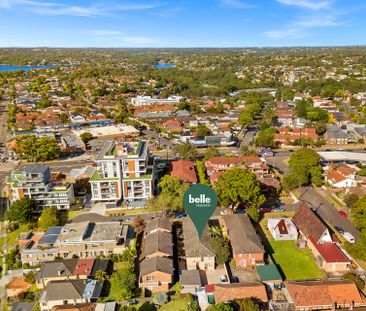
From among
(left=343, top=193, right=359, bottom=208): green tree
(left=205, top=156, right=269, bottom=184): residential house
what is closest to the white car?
(left=343, top=193, right=359, bottom=208): green tree

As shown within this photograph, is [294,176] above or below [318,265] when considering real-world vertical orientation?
above

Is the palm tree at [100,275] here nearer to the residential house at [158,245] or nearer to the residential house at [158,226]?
the residential house at [158,245]

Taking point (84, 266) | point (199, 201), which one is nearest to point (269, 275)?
point (199, 201)

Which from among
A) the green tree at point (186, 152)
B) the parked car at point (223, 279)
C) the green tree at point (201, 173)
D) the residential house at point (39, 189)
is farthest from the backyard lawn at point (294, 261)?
the residential house at point (39, 189)

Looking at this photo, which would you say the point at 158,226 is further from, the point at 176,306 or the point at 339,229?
the point at 339,229

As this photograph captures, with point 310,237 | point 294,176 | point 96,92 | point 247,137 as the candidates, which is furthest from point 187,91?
point 310,237

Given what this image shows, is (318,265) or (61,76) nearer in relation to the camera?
(318,265)

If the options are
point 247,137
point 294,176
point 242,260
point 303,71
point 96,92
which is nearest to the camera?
point 242,260

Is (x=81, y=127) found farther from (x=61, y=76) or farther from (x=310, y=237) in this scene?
(x=61, y=76)
